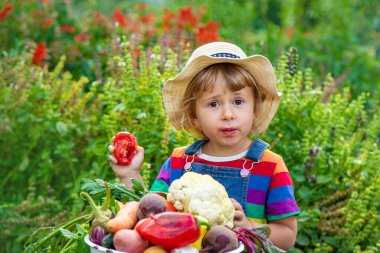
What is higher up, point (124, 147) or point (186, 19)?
point (186, 19)

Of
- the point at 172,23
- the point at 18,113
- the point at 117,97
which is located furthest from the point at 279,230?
the point at 172,23

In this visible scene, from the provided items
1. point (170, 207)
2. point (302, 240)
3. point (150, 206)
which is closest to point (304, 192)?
point (302, 240)

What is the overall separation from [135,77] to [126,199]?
1.63 m

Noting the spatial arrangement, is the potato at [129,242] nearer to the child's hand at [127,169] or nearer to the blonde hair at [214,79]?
the child's hand at [127,169]

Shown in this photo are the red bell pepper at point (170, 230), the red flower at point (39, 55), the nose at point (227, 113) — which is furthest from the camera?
the red flower at point (39, 55)

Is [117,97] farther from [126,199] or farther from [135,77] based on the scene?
[126,199]

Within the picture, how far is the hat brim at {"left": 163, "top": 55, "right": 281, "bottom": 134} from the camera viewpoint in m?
2.80

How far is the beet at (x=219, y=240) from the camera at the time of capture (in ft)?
7.06

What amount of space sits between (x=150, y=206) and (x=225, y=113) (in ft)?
1.97

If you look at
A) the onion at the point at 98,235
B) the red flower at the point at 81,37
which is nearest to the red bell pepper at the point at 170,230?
the onion at the point at 98,235

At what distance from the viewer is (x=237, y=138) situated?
2793mm

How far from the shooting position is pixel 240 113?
9.04ft

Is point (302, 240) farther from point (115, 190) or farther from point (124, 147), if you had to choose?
point (115, 190)

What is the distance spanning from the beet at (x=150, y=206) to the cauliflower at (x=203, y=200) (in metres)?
0.09
